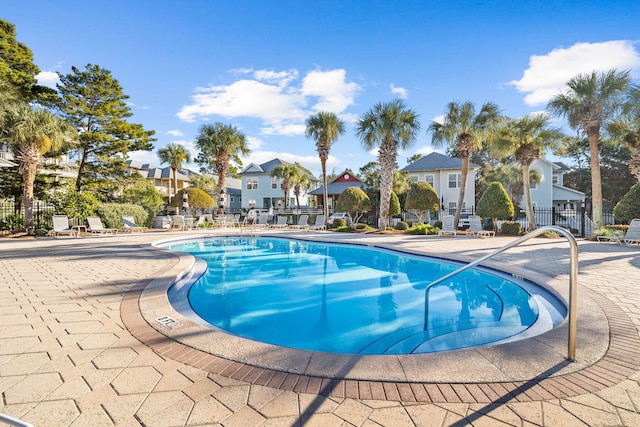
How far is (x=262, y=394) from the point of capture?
7.43 feet

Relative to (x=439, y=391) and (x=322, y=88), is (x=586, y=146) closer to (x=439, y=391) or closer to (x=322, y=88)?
(x=322, y=88)

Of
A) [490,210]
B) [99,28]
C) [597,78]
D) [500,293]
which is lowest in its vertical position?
[500,293]

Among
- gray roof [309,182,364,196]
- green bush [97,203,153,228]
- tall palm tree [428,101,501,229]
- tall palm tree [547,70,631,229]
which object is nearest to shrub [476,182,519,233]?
tall palm tree [428,101,501,229]

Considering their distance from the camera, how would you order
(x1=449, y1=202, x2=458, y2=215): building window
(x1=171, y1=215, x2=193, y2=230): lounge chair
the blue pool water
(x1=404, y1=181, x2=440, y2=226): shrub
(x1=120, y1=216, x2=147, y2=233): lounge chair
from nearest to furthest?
the blue pool water < (x1=120, y1=216, x2=147, y2=233): lounge chair < (x1=404, y1=181, x2=440, y2=226): shrub < (x1=171, y1=215, x2=193, y2=230): lounge chair < (x1=449, y1=202, x2=458, y2=215): building window

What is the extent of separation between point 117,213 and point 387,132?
1657 cm

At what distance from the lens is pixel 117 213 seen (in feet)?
61.2

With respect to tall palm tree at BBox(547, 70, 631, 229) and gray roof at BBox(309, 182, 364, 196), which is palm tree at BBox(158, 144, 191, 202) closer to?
gray roof at BBox(309, 182, 364, 196)

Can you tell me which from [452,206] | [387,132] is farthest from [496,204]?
[452,206]

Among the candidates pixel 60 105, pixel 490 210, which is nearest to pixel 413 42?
pixel 490 210

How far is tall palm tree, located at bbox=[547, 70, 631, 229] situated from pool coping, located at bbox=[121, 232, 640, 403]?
1453 centimetres

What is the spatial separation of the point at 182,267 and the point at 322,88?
14.8 metres

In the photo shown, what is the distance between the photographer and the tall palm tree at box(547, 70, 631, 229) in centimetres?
1372

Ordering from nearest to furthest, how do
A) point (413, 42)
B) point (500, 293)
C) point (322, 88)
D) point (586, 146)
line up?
point (500, 293) < point (413, 42) < point (322, 88) < point (586, 146)

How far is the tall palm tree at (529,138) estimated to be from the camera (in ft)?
53.6
